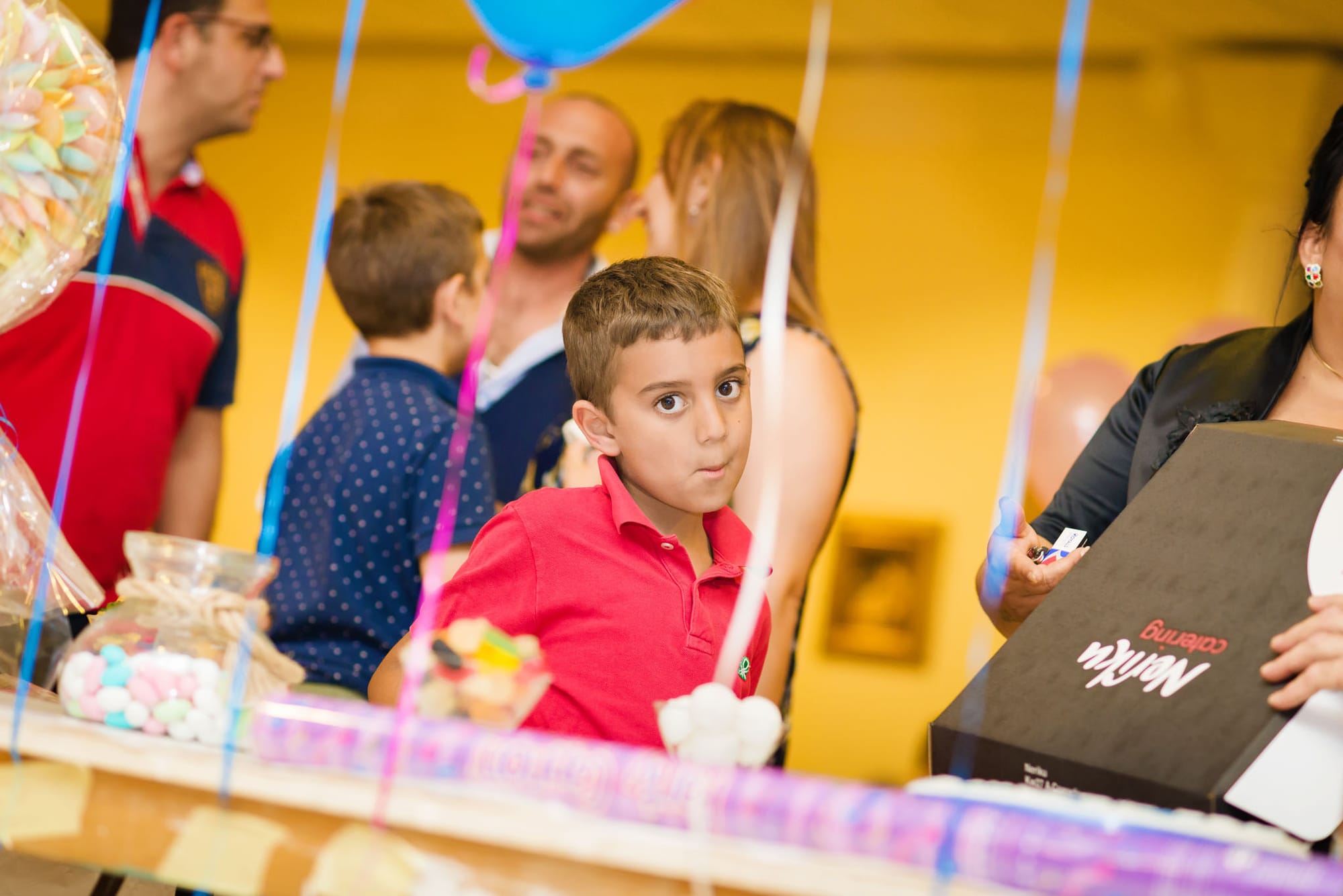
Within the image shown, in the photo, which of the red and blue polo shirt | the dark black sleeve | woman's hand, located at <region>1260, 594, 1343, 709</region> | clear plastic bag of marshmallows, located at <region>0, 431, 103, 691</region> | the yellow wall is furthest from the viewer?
the yellow wall

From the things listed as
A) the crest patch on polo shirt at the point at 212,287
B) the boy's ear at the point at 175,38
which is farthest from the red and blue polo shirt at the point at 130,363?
the boy's ear at the point at 175,38

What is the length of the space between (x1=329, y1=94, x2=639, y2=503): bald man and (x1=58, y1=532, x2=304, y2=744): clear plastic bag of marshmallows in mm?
1425

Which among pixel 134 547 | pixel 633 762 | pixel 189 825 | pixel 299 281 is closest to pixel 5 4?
pixel 134 547

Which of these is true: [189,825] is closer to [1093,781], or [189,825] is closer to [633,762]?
[633,762]

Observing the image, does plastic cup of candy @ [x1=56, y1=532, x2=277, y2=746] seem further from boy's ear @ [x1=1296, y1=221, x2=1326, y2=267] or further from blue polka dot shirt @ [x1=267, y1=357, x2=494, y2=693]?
boy's ear @ [x1=1296, y1=221, x2=1326, y2=267]

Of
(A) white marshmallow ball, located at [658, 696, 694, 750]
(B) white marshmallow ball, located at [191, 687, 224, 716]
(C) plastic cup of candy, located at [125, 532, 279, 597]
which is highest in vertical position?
(C) plastic cup of candy, located at [125, 532, 279, 597]

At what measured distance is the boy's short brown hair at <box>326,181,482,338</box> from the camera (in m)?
1.77

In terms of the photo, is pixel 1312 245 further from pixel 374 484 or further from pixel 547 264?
pixel 547 264

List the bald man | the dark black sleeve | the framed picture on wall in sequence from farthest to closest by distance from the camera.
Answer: the framed picture on wall
the bald man
the dark black sleeve

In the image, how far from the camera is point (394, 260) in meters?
1.78

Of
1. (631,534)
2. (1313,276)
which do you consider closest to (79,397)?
(631,534)

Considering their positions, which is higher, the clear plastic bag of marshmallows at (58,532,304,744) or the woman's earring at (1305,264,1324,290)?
the woman's earring at (1305,264,1324,290)

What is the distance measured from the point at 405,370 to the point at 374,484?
8.4 inches

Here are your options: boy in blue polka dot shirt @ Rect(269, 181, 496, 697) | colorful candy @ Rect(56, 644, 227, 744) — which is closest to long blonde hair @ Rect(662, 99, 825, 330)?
boy in blue polka dot shirt @ Rect(269, 181, 496, 697)
